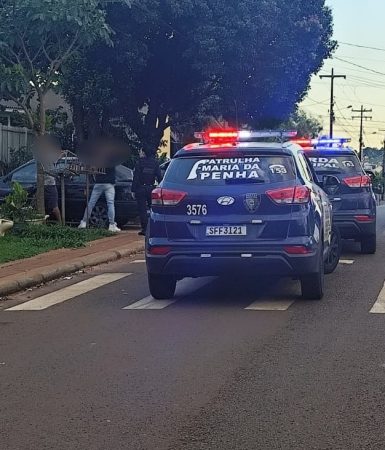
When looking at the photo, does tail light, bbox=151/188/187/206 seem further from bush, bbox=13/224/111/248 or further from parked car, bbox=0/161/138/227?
parked car, bbox=0/161/138/227

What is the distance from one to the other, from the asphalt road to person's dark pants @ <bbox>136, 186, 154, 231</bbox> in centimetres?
592

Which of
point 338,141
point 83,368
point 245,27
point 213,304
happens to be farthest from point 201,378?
point 245,27

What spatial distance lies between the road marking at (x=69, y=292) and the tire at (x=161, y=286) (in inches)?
42.0

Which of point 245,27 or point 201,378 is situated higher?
point 245,27

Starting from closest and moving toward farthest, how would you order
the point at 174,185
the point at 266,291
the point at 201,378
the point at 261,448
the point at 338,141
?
the point at 261,448 < the point at 201,378 < the point at 174,185 < the point at 266,291 < the point at 338,141

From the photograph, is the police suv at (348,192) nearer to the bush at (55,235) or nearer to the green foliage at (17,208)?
the bush at (55,235)

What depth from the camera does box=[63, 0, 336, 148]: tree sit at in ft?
75.5

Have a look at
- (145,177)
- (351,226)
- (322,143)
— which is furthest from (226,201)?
(145,177)

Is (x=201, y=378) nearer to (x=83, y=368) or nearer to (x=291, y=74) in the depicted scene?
(x=83, y=368)

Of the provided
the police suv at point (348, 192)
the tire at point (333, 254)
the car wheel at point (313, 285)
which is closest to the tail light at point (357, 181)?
the police suv at point (348, 192)

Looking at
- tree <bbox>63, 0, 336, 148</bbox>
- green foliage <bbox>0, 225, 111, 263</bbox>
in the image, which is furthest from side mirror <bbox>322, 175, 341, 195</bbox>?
tree <bbox>63, 0, 336, 148</bbox>

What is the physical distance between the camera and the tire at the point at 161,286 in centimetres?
909

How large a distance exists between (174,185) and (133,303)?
4.74ft

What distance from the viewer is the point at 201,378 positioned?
234 inches
